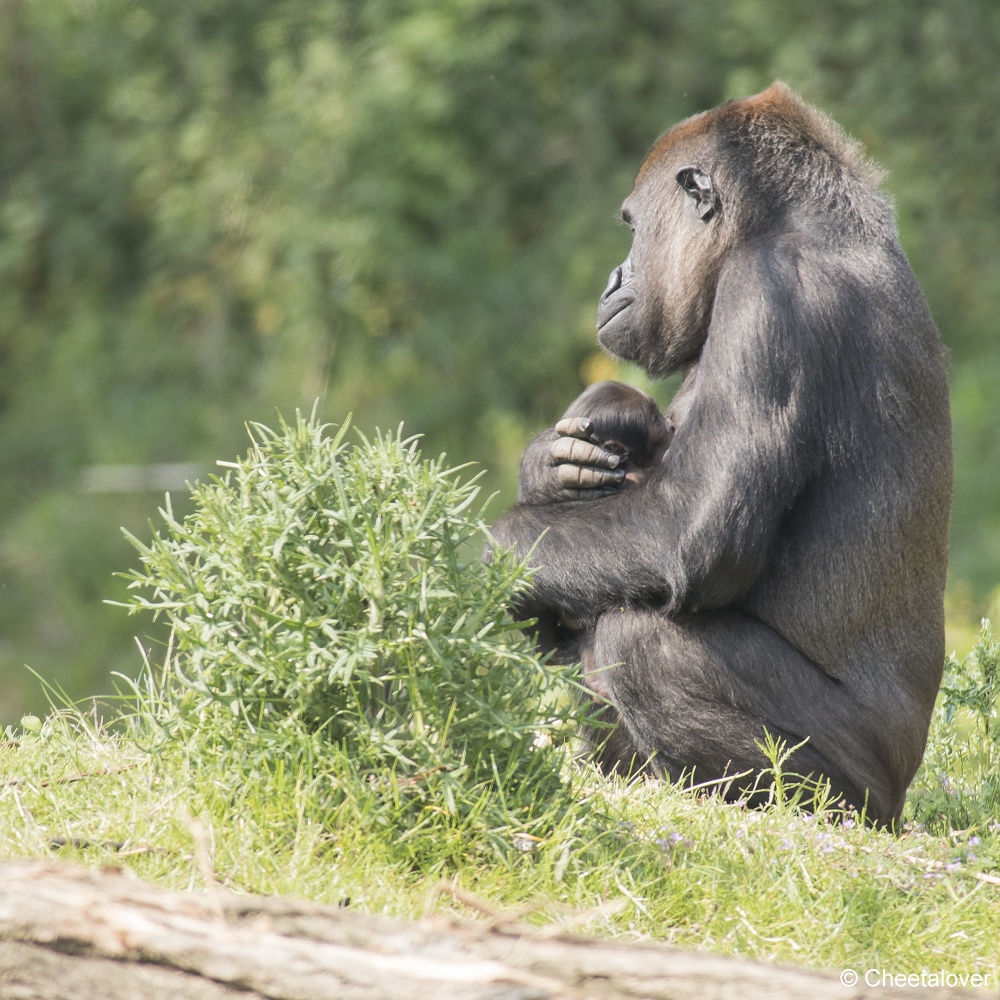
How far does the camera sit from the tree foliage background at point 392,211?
438 inches

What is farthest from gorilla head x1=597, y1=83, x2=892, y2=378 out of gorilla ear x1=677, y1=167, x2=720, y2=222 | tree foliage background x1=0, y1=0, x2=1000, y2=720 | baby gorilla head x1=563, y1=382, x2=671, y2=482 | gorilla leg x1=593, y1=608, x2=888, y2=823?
tree foliage background x1=0, y1=0, x2=1000, y2=720

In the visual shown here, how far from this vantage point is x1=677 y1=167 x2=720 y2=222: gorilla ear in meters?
4.24

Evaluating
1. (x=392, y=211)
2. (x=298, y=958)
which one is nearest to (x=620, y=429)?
(x=298, y=958)

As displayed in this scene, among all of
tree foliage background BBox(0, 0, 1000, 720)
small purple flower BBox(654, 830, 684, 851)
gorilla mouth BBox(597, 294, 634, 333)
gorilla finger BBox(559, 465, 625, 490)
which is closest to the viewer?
small purple flower BBox(654, 830, 684, 851)

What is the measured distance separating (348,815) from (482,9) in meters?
10.0

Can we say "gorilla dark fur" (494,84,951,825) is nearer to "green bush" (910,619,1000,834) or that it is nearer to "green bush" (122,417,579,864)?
"green bush" (910,619,1000,834)

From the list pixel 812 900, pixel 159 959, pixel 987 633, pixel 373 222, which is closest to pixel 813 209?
pixel 987 633

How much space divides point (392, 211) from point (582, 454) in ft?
24.8

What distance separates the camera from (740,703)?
3846mm

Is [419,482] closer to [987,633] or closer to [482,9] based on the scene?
[987,633]

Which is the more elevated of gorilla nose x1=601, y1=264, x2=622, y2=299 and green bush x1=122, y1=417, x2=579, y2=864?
gorilla nose x1=601, y1=264, x2=622, y2=299

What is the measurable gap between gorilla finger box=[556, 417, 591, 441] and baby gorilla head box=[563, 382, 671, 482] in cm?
2

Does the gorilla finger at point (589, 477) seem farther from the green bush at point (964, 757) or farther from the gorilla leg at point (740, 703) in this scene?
the green bush at point (964, 757)

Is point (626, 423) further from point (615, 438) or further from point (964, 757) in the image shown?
point (964, 757)
